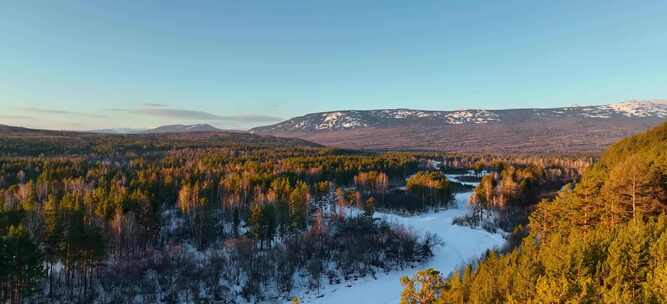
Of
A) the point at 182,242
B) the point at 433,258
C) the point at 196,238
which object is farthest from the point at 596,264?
the point at 182,242

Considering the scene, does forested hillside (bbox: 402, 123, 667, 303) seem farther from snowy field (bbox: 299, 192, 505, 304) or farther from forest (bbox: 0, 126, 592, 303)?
forest (bbox: 0, 126, 592, 303)

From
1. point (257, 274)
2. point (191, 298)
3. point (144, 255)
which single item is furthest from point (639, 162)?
point (144, 255)

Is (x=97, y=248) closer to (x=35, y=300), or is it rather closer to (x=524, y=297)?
(x=35, y=300)

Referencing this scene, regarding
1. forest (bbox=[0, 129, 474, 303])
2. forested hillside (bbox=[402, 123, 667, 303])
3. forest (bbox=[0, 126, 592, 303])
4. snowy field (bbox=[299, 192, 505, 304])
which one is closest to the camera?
forested hillside (bbox=[402, 123, 667, 303])

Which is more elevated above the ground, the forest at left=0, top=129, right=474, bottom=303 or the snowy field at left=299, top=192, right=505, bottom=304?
the forest at left=0, top=129, right=474, bottom=303

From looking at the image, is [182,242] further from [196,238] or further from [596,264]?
[596,264]

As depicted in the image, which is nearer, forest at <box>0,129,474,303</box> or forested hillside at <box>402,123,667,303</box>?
forested hillside at <box>402,123,667,303</box>

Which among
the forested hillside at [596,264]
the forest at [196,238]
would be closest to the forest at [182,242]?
the forest at [196,238]

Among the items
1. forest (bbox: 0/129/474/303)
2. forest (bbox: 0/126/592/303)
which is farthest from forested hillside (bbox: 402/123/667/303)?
forest (bbox: 0/126/592/303)
